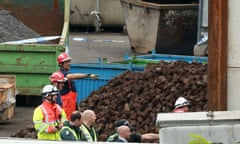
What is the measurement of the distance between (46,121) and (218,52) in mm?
2462

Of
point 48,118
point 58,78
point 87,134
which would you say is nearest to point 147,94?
point 58,78

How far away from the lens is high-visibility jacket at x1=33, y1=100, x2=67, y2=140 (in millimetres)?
10516

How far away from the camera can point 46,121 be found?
10555mm

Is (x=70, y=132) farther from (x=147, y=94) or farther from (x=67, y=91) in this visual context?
(x=147, y=94)

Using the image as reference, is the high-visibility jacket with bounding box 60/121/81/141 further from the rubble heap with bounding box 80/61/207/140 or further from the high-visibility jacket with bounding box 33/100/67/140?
the rubble heap with bounding box 80/61/207/140

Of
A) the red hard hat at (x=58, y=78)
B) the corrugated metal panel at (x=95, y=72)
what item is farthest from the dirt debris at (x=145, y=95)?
the red hard hat at (x=58, y=78)

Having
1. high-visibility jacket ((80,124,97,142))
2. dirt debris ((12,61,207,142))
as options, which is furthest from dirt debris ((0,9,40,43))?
high-visibility jacket ((80,124,97,142))

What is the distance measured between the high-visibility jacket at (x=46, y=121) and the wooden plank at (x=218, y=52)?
6.96 feet

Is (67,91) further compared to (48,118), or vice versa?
(67,91)

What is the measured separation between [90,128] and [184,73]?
393 cm

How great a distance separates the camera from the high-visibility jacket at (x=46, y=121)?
34.5ft

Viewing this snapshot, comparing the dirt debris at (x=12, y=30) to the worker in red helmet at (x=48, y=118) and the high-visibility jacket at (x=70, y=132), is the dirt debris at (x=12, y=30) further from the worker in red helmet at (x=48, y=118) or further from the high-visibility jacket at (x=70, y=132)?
the high-visibility jacket at (x=70, y=132)

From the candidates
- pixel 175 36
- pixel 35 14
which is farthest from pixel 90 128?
pixel 175 36

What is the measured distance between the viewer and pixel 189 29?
893 inches
